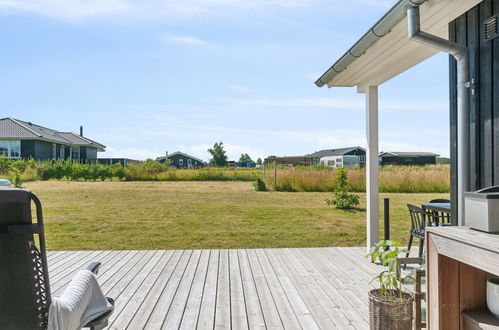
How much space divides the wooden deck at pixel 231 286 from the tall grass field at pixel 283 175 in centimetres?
718

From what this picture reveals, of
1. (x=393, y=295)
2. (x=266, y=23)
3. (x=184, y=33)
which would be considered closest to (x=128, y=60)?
(x=184, y=33)

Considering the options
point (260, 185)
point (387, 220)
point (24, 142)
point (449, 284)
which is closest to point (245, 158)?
point (24, 142)

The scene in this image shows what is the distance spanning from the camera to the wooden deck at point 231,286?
2.50m

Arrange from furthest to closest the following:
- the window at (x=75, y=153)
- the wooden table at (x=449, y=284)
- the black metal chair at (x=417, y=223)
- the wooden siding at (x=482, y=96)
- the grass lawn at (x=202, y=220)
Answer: the window at (x=75, y=153), the grass lawn at (x=202, y=220), the black metal chair at (x=417, y=223), the wooden siding at (x=482, y=96), the wooden table at (x=449, y=284)

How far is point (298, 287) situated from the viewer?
10.5 feet

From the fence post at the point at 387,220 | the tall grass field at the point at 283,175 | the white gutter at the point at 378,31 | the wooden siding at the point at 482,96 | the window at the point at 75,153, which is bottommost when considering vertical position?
the fence post at the point at 387,220

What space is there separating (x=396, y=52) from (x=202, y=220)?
18.3 feet

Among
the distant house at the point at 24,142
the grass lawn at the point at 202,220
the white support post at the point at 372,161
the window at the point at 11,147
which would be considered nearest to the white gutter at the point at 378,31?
the white support post at the point at 372,161

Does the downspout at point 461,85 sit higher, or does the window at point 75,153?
the window at point 75,153

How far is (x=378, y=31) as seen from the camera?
2.42 meters

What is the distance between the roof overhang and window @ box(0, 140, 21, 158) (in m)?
19.5

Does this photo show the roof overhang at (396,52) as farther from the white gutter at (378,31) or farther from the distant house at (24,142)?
the distant house at (24,142)

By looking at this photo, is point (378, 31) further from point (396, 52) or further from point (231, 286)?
point (231, 286)

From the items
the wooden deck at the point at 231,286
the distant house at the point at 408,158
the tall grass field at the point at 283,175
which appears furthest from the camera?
the distant house at the point at 408,158
